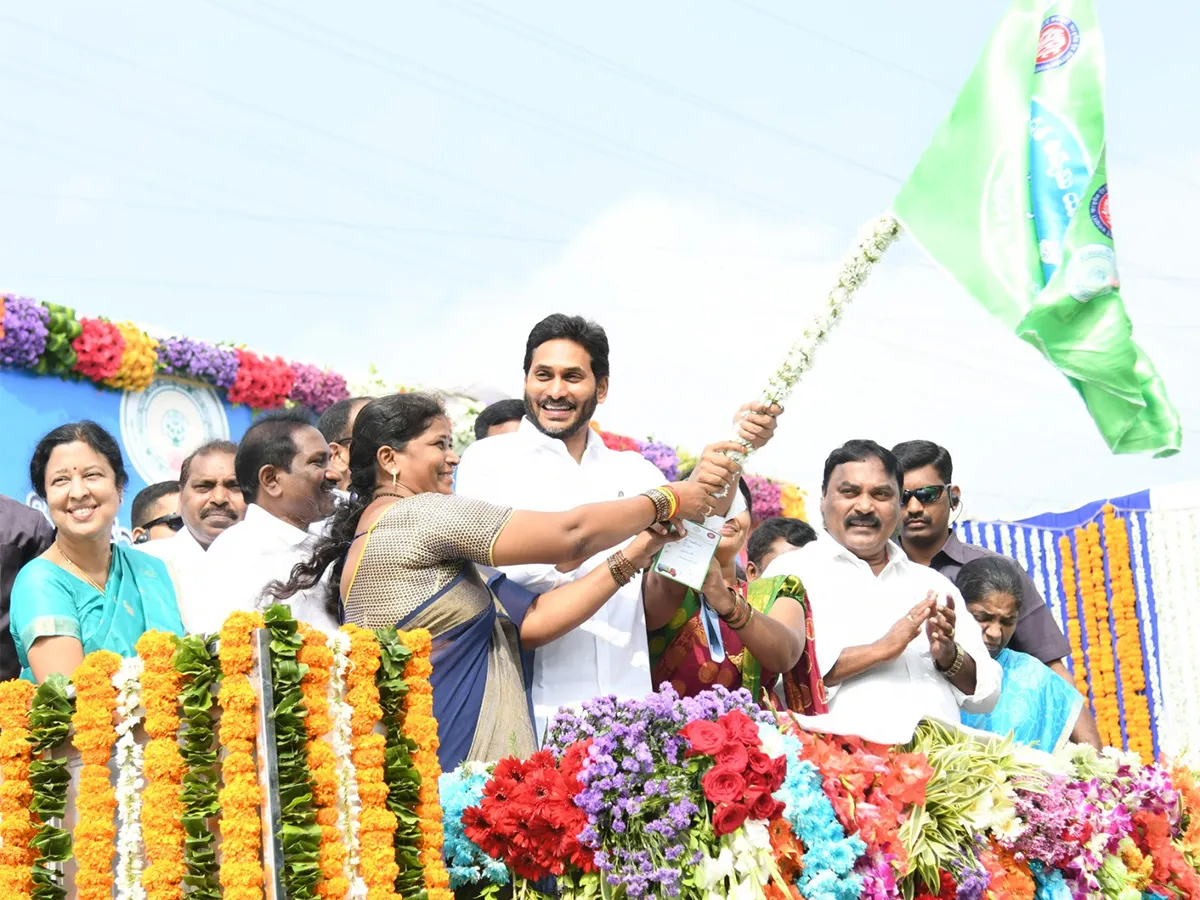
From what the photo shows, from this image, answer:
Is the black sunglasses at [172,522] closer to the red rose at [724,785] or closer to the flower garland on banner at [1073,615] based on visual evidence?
the red rose at [724,785]

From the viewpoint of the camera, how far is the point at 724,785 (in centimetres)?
285

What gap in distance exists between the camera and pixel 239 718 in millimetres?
2535

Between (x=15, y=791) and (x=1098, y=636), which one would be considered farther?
(x=1098, y=636)

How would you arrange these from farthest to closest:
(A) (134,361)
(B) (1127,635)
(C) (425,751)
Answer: (B) (1127,635) → (A) (134,361) → (C) (425,751)

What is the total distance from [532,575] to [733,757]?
1007 mm

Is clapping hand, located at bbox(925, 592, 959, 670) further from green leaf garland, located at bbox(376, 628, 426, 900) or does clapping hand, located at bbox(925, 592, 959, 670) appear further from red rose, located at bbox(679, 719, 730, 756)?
green leaf garland, located at bbox(376, 628, 426, 900)

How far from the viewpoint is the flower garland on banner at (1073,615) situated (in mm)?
10141

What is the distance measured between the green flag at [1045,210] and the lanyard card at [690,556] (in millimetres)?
1163

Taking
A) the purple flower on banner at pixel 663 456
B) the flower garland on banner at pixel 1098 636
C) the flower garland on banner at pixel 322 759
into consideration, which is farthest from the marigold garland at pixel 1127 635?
the flower garland on banner at pixel 322 759

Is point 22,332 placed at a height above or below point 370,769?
above

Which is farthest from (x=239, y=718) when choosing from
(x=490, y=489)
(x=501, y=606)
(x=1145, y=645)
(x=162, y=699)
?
(x=1145, y=645)

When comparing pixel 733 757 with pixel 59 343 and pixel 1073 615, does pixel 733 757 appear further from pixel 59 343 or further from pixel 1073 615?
pixel 1073 615

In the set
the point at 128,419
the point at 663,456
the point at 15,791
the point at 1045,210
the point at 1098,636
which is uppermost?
the point at 663,456

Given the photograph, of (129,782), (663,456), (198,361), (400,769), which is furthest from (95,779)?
(663,456)
